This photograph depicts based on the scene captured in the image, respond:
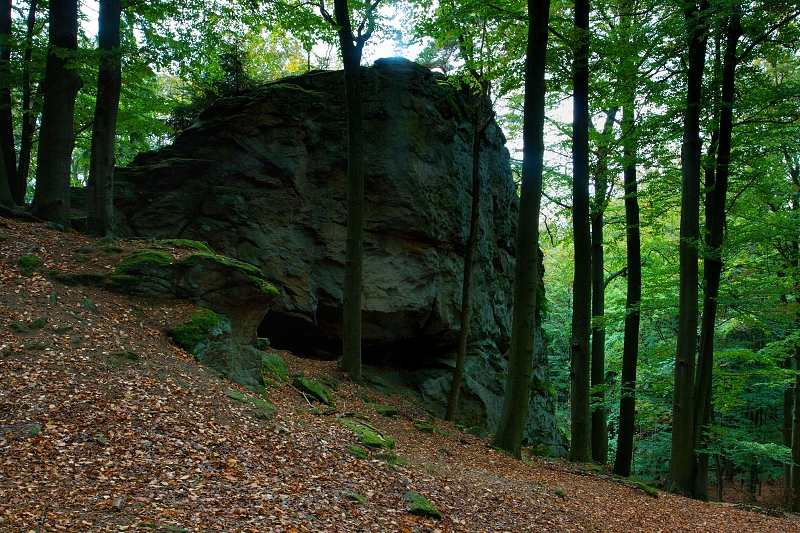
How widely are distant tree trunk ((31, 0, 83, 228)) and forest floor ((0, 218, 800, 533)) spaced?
0.83m

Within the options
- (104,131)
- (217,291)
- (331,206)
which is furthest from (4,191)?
(331,206)

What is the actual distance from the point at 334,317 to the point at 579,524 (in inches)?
332

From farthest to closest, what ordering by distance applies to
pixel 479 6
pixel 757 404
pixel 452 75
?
pixel 757 404 → pixel 452 75 → pixel 479 6

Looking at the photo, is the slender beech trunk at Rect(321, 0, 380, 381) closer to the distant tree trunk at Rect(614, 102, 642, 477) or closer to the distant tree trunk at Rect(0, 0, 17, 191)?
the distant tree trunk at Rect(614, 102, 642, 477)

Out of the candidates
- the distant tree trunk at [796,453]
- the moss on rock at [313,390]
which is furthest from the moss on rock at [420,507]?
the distant tree trunk at [796,453]

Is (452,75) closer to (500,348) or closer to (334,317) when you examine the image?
(334,317)

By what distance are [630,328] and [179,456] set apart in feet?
41.8

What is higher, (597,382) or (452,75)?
(452,75)

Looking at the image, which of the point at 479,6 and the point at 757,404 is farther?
the point at 757,404

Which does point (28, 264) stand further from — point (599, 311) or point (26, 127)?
point (599, 311)

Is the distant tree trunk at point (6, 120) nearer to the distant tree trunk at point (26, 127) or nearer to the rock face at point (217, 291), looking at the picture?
the distant tree trunk at point (26, 127)

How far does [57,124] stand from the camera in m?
10.2

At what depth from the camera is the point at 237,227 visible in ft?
42.8

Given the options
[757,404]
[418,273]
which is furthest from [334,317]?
[757,404]
